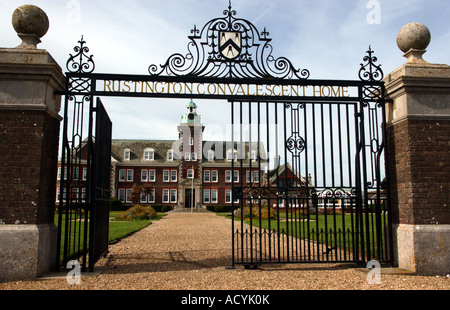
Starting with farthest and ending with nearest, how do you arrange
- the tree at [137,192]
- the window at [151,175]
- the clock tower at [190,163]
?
the window at [151,175] < the clock tower at [190,163] < the tree at [137,192]

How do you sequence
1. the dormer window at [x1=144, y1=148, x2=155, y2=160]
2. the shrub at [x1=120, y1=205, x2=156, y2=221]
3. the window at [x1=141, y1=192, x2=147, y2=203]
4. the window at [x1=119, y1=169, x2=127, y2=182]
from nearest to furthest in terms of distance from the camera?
the shrub at [x1=120, y1=205, x2=156, y2=221] < the window at [x1=141, y1=192, x2=147, y2=203] < the window at [x1=119, y1=169, x2=127, y2=182] < the dormer window at [x1=144, y1=148, x2=155, y2=160]

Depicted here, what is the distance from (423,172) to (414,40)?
2.45 metres

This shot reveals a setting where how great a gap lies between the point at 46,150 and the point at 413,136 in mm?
6379

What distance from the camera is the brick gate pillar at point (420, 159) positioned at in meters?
6.19

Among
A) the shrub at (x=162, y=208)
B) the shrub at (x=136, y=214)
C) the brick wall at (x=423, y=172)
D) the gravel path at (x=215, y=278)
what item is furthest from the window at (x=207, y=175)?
the brick wall at (x=423, y=172)

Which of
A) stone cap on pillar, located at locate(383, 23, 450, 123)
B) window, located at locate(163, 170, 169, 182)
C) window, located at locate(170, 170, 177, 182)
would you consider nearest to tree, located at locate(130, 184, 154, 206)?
window, located at locate(163, 170, 169, 182)

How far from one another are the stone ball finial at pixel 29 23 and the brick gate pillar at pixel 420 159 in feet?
20.9

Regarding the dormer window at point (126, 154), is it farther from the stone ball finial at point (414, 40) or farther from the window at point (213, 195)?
the stone ball finial at point (414, 40)

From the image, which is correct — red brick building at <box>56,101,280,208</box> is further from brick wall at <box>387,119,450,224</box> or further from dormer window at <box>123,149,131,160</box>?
brick wall at <box>387,119,450,224</box>

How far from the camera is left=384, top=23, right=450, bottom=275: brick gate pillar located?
6191mm

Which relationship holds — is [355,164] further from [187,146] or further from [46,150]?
[187,146]

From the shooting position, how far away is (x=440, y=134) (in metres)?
6.51

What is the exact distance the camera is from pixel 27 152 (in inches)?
229
